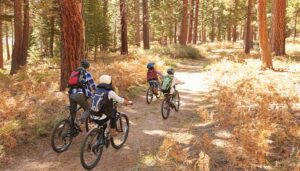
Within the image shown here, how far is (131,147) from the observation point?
9.12 metres

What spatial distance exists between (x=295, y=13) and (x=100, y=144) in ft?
144

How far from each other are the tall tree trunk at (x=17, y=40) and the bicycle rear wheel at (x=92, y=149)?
16380 mm

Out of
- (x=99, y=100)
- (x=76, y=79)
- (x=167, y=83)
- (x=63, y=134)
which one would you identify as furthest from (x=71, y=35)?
(x=99, y=100)

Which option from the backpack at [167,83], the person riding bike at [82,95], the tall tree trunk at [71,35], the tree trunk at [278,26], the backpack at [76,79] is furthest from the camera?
the tree trunk at [278,26]

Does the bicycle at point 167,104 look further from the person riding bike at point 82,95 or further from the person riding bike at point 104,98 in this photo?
the person riding bike at point 104,98

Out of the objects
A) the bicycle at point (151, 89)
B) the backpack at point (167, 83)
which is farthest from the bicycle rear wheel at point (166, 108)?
the bicycle at point (151, 89)

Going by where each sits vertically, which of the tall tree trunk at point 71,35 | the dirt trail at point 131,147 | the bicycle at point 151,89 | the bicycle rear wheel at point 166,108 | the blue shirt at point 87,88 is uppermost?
the tall tree trunk at point 71,35

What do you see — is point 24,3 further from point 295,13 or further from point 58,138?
point 295,13

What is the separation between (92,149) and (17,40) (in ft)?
57.7

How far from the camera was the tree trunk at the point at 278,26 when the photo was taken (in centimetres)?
2165

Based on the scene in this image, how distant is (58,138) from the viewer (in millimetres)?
8781

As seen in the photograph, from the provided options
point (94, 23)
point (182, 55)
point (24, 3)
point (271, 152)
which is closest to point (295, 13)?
point (182, 55)

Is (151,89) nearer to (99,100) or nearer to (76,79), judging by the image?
(76,79)

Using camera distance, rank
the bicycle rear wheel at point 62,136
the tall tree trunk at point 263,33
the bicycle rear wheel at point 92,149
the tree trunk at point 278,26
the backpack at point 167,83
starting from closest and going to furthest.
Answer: the bicycle rear wheel at point 92,149
the bicycle rear wheel at point 62,136
the backpack at point 167,83
the tall tree trunk at point 263,33
the tree trunk at point 278,26
